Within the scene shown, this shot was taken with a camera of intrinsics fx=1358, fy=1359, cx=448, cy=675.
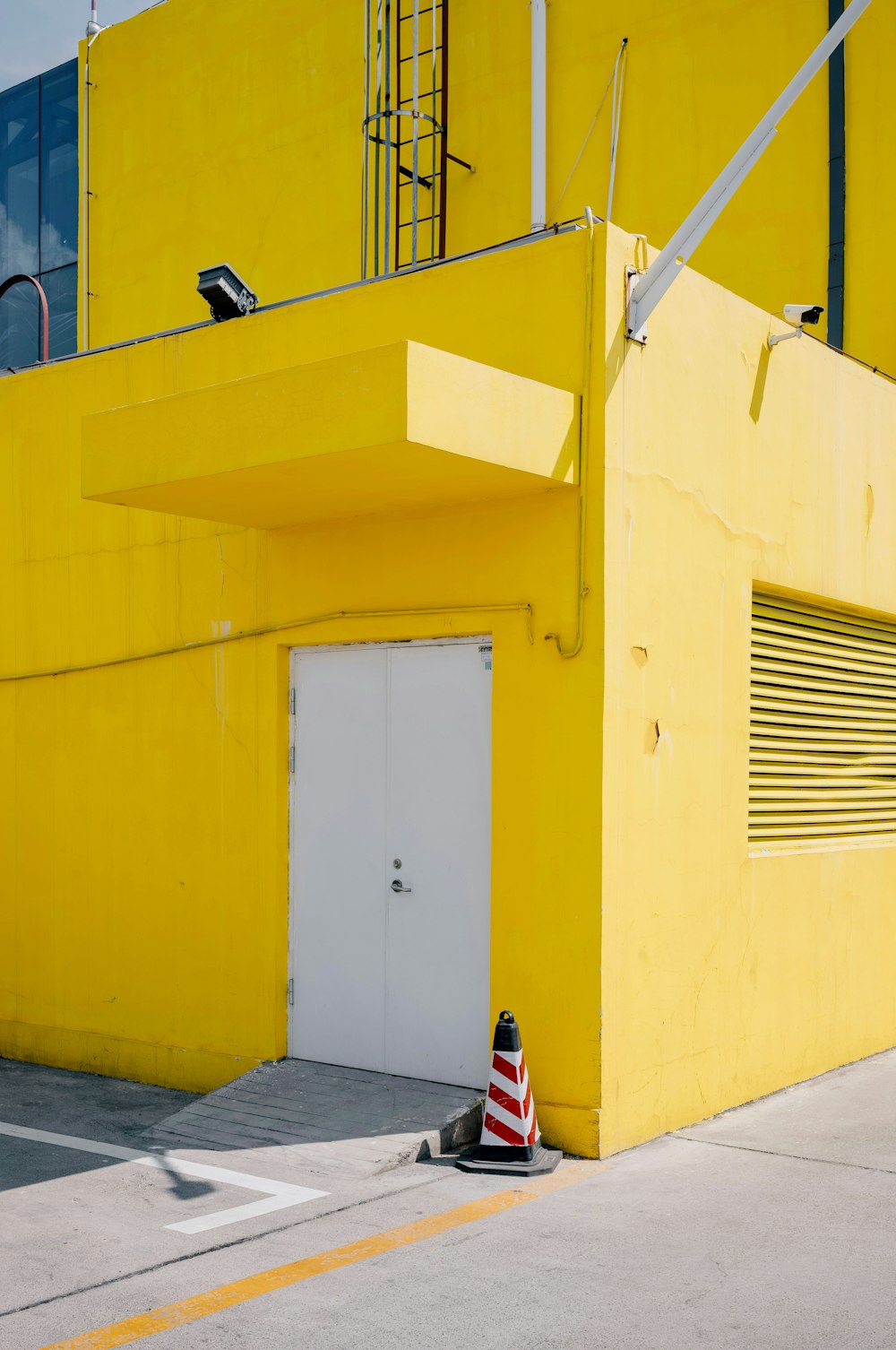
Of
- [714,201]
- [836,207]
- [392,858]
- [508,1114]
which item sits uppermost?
[836,207]

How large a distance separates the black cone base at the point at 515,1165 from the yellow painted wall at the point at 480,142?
23.6ft

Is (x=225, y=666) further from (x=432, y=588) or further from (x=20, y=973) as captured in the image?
(x=20, y=973)

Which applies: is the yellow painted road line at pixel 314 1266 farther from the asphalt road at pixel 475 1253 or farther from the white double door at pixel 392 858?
the white double door at pixel 392 858

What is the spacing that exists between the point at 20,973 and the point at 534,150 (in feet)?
27.4

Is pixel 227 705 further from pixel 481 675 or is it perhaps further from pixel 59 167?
pixel 59 167

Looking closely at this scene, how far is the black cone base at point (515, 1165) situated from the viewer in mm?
6543

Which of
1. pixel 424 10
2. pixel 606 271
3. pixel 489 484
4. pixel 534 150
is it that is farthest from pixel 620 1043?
pixel 424 10

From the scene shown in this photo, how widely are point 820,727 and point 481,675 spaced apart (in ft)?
9.68

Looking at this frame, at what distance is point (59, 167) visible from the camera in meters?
16.8

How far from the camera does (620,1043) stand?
22.9 feet

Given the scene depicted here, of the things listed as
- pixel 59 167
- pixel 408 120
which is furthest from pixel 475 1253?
pixel 59 167

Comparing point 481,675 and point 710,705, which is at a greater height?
point 481,675

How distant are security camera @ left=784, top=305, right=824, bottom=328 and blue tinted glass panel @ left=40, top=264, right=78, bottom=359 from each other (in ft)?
34.3

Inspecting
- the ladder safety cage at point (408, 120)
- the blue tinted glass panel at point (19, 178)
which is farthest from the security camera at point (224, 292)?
the blue tinted glass panel at point (19, 178)
